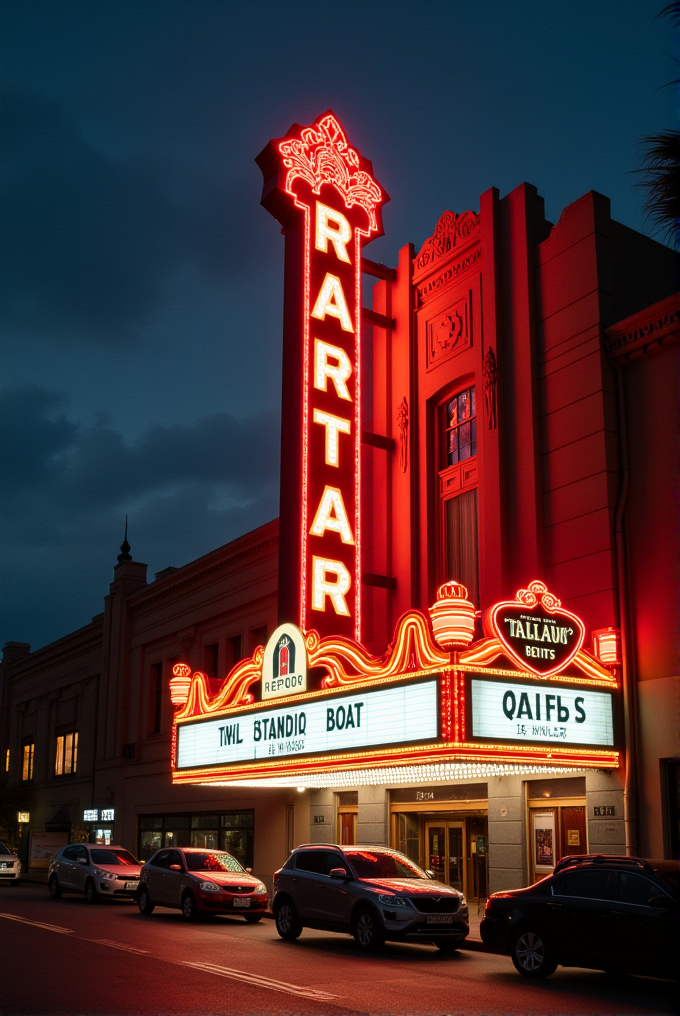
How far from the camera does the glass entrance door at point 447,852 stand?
22.2 meters

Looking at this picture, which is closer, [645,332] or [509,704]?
[509,704]

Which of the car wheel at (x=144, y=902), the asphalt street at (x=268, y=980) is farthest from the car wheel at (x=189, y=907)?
the asphalt street at (x=268, y=980)

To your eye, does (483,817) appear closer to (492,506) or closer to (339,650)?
(339,650)

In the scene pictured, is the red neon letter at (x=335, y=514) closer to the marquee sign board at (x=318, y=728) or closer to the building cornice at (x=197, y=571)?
the marquee sign board at (x=318, y=728)

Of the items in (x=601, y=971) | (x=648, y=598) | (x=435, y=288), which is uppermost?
(x=435, y=288)

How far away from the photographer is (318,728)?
2017 cm

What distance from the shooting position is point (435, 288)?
81.7 ft

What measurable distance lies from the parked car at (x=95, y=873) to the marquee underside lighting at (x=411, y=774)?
11.6ft

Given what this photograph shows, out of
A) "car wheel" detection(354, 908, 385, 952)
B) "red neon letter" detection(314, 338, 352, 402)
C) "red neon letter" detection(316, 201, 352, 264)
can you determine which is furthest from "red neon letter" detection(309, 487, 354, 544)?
"car wheel" detection(354, 908, 385, 952)

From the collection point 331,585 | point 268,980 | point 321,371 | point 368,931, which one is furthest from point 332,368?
point 268,980

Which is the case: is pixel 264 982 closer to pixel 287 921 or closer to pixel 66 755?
pixel 287 921

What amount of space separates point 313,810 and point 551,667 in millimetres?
11068

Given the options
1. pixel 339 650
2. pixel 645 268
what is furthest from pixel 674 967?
pixel 645 268

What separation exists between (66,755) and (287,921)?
30377mm
